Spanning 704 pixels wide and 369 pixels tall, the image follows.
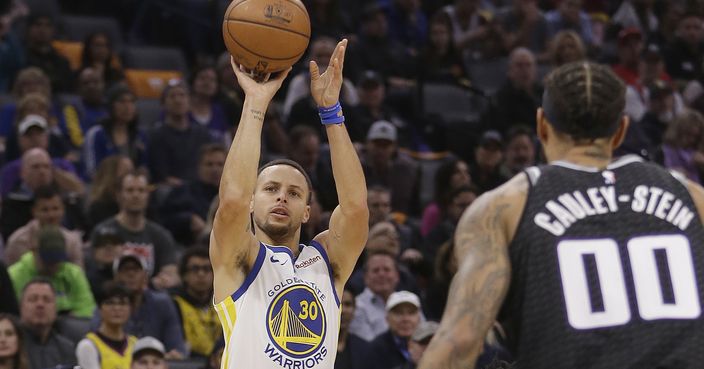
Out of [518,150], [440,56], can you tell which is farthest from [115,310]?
[440,56]

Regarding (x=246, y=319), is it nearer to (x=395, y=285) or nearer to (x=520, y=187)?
(x=520, y=187)

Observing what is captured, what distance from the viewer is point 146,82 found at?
45.3ft

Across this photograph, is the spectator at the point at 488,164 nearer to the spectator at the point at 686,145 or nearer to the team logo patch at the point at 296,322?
the spectator at the point at 686,145

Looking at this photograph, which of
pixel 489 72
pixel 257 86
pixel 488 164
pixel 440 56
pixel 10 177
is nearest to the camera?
pixel 257 86

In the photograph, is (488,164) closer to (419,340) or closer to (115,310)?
(419,340)

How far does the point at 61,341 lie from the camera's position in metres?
9.06

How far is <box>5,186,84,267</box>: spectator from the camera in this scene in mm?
9953

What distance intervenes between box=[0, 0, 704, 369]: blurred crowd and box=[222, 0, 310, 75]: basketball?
3.46 m

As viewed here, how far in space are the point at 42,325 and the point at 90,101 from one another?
12.7 ft

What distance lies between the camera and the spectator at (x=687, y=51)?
1627 cm

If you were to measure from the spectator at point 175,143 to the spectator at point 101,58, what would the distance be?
132cm

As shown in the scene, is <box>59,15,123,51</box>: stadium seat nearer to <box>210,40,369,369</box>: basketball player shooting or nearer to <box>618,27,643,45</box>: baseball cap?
<box>618,27,643,45</box>: baseball cap

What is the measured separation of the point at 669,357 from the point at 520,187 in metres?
0.66

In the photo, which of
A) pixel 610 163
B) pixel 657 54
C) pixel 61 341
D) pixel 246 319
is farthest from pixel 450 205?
pixel 610 163
